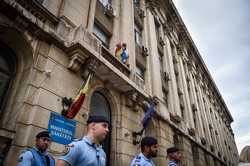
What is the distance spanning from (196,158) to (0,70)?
16552 mm

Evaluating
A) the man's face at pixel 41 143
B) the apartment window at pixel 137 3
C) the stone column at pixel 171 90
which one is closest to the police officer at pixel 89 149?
the man's face at pixel 41 143

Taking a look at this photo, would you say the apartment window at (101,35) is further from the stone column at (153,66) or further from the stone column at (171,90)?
the stone column at (171,90)

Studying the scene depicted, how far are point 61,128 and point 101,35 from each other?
20.7 feet

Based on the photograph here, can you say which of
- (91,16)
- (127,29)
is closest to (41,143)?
(91,16)

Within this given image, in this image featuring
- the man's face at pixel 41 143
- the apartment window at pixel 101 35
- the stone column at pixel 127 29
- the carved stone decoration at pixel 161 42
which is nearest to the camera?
the man's face at pixel 41 143

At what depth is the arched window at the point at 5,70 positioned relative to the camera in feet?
17.1

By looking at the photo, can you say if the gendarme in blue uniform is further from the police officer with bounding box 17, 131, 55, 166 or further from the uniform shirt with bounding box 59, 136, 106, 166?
the uniform shirt with bounding box 59, 136, 106, 166

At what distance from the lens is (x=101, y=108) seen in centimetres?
835

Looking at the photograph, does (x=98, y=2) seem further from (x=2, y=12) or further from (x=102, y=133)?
(x=102, y=133)

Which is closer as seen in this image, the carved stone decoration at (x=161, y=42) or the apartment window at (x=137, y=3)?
the apartment window at (x=137, y=3)

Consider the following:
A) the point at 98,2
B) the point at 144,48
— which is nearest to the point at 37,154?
the point at 98,2

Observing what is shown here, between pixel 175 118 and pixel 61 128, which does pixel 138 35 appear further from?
pixel 61 128

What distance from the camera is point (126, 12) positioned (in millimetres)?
12977

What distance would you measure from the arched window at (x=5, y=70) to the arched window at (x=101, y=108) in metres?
3.27
